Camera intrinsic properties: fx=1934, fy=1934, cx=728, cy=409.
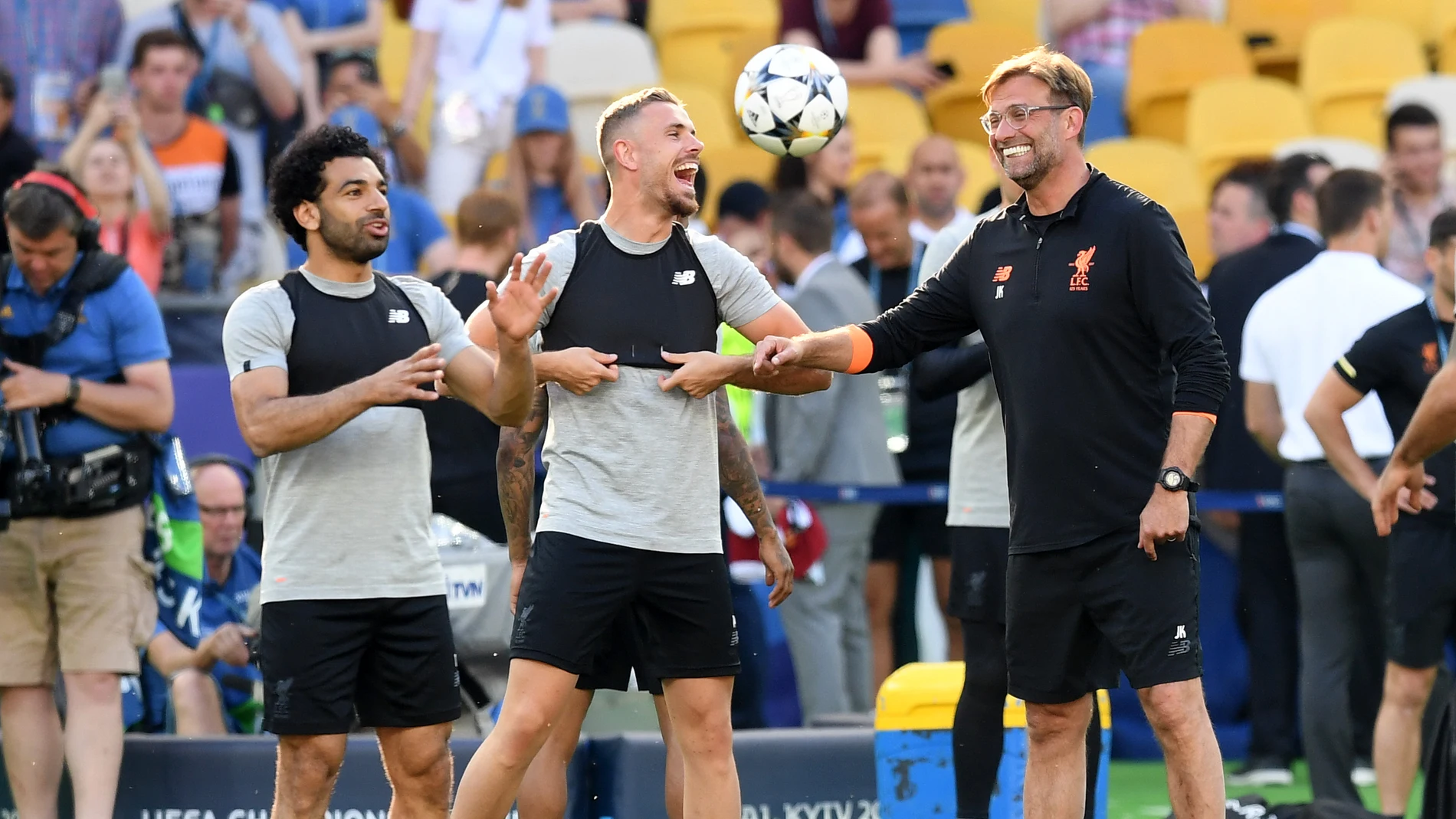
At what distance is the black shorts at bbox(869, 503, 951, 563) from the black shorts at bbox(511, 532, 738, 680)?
3651 millimetres

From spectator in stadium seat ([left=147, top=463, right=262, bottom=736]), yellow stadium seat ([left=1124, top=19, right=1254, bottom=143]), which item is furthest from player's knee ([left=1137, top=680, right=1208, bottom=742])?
yellow stadium seat ([left=1124, top=19, right=1254, bottom=143])

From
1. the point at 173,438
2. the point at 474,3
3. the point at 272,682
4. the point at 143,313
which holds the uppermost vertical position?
the point at 474,3

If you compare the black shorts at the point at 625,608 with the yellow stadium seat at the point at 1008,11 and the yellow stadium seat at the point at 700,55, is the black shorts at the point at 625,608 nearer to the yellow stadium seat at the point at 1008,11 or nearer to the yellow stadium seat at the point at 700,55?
the yellow stadium seat at the point at 700,55

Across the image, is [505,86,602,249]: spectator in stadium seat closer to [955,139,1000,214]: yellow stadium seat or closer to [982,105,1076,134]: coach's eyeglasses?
[955,139,1000,214]: yellow stadium seat

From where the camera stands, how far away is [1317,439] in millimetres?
7953

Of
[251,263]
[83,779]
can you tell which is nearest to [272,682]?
[83,779]

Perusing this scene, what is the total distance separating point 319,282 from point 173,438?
190cm

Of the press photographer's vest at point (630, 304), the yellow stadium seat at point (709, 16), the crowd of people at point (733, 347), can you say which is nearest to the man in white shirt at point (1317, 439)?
the crowd of people at point (733, 347)

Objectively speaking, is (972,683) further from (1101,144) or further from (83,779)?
→ (1101,144)

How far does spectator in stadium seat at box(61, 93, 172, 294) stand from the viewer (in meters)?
10.0

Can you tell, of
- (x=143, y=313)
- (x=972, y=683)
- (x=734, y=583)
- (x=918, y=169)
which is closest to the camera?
(x=972, y=683)

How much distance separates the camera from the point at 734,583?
29.9 feet

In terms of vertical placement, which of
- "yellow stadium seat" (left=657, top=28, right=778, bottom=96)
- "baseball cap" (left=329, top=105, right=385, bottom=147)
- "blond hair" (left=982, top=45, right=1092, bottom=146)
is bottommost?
"blond hair" (left=982, top=45, right=1092, bottom=146)

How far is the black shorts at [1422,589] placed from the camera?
7727 mm
